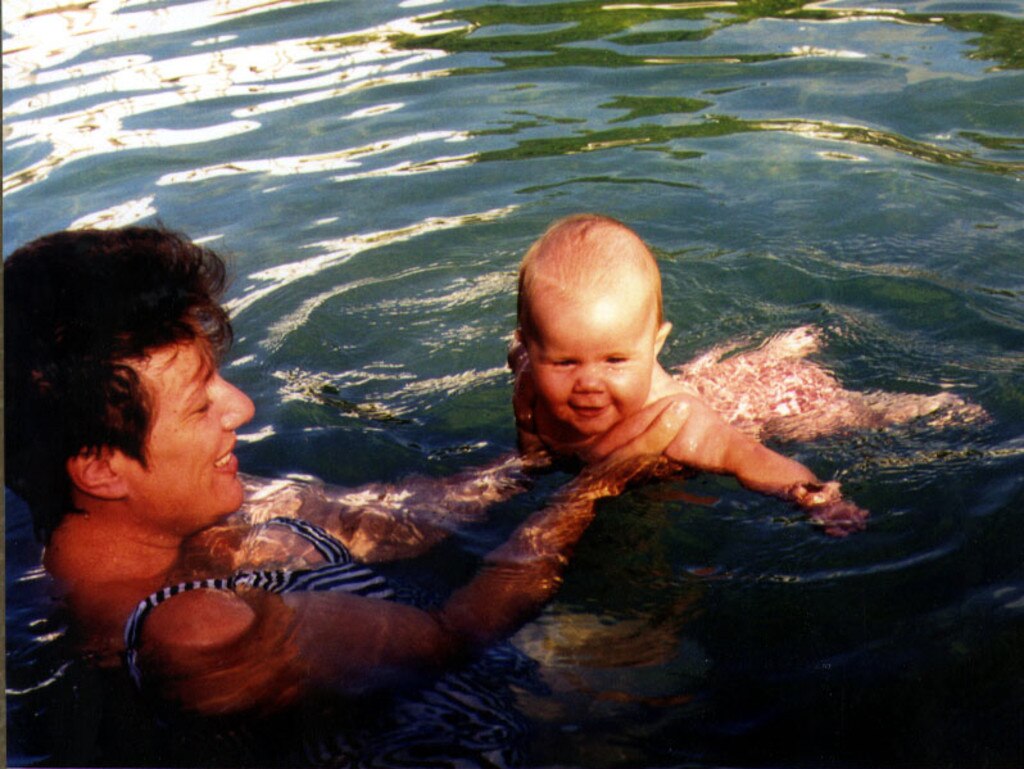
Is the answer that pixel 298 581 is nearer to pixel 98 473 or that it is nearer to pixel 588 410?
pixel 98 473

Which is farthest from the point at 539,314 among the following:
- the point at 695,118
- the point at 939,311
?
the point at 695,118

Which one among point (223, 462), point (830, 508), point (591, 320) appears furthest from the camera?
point (591, 320)

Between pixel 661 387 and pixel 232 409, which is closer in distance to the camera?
pixel 232 409

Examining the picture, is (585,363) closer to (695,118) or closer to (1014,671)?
(1014,671)

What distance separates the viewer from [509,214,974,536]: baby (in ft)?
11.9

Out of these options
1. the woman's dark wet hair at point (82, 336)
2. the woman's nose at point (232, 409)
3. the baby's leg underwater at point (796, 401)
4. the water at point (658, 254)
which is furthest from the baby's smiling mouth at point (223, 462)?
the baby's leg underwater at point (796, 401)

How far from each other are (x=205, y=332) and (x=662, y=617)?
1.46 meters

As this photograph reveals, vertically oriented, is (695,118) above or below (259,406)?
above

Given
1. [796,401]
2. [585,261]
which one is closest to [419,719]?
A: [585,261]

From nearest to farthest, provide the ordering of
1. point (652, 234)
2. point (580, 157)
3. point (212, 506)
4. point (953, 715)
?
point (953, 715) → point (212, 506) → point (652, 234) → point (580, 157)

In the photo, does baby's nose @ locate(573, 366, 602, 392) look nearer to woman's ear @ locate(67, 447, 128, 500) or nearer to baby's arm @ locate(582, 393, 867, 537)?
baby's arm @ locate(582, 393, 867, 537)

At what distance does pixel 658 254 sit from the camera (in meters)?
5.52

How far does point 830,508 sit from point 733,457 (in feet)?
1.19

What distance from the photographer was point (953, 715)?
2695 mm
